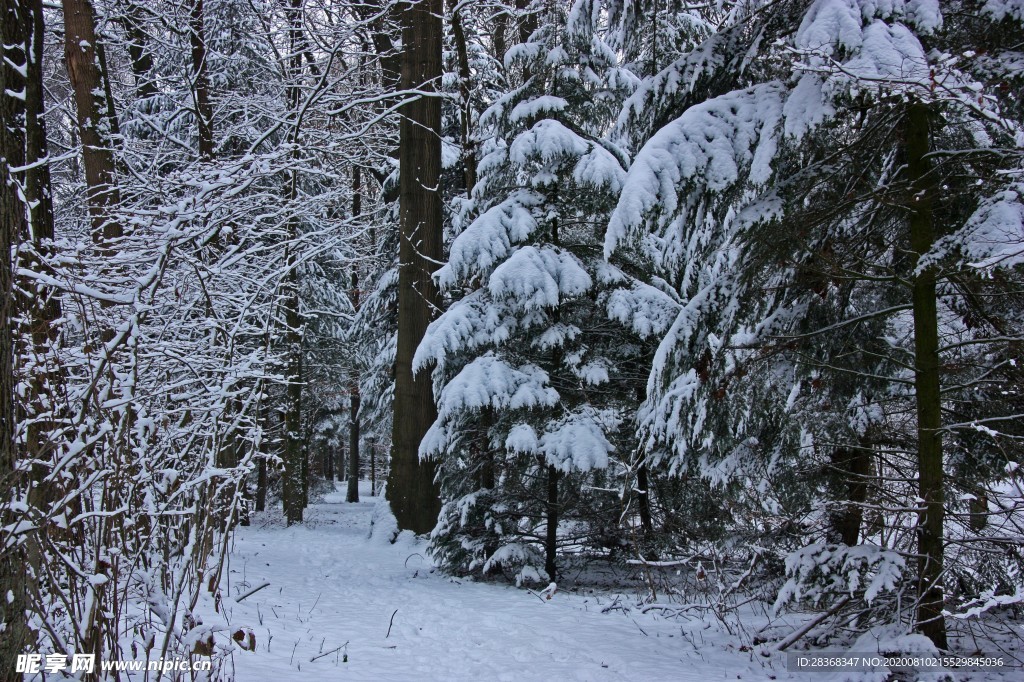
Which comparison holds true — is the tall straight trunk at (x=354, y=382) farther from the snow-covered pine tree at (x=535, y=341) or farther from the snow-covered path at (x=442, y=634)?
the snow-covered path at (x=442, y=634)

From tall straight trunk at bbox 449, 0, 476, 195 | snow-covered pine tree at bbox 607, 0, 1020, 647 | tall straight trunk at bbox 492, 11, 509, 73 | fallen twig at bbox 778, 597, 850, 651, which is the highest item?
tall straight trunk at bbox 492, 11, 509, 73

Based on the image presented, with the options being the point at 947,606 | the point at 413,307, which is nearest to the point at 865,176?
the point at 947,606

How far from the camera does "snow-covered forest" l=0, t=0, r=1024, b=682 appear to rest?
3.34m

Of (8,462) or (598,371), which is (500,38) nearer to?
(598,371)

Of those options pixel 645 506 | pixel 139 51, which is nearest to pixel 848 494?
pixel 645 506

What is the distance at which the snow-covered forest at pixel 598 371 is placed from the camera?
11.0 feet

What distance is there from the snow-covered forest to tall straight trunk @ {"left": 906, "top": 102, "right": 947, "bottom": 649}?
0.03 metres

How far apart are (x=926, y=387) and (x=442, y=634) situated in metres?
4.38

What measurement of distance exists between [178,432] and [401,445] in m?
6.70

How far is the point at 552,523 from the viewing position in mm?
8070

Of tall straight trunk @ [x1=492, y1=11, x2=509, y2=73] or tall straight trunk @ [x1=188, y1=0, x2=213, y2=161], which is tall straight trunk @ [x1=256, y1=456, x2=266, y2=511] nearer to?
tall straight trunk @ [x1=188, y1=0, x2=213, y2=161]

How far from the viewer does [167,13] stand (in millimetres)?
9539

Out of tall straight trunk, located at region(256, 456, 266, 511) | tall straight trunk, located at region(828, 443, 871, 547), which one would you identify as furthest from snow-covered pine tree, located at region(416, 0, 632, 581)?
tall straight trunk, located at region(256, 456, 266, 511)

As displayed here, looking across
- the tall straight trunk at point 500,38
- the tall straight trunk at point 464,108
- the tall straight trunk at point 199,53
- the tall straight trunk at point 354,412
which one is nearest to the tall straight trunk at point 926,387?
the tall straight trunk at point 464,108
